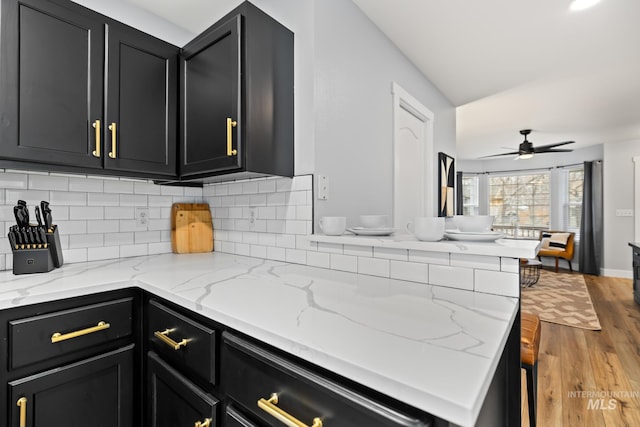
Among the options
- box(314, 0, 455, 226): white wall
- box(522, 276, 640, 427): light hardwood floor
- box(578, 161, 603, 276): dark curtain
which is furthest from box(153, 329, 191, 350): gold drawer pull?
box(578, 161, 603, 276): dark curtain

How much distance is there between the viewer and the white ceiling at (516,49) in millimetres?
1926

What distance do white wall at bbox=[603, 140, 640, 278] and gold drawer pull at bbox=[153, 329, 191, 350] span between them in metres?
7.70

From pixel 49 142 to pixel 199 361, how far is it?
3.99 ft

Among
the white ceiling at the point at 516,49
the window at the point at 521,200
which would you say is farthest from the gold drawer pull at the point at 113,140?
the window at the point at 521,200

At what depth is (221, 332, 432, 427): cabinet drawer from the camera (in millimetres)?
532

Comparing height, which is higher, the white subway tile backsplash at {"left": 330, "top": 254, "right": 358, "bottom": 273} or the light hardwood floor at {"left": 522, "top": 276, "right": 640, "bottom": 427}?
the white subway tile backsplash at {"left": 330, "top": 254, "right": 358, "bottom": 273}

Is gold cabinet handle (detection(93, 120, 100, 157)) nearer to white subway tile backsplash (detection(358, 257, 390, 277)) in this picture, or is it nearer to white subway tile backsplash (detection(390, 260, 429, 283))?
white subway tile backsplash (detection(358, 257, 390, 277))

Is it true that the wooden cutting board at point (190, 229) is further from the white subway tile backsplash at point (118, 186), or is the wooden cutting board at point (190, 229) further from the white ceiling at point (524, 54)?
the white ceiling at point (524, 54)

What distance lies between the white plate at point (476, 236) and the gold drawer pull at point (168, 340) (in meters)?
0.99

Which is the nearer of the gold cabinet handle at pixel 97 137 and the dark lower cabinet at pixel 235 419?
the dark lower cabinet at pixel 235 419

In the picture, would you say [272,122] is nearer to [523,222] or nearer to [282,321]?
[282,321]

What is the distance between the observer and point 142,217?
78.3 inches

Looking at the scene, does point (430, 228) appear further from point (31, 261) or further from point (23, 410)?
point (31, 261)

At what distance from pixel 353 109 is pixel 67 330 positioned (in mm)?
1719
